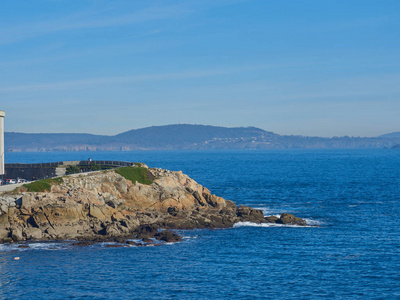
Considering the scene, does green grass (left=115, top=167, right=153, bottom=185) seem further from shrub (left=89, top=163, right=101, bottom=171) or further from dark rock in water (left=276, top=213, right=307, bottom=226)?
dark rock in water (left=276, top=213, right=307, bottom=226)

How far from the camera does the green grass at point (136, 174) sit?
3253 inches

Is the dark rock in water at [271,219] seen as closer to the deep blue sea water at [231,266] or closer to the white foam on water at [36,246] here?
the deep blue sea water at [231,266]

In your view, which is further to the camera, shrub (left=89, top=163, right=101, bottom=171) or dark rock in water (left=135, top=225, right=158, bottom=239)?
shrub (left=89, top=163, right=101, bottom=171)

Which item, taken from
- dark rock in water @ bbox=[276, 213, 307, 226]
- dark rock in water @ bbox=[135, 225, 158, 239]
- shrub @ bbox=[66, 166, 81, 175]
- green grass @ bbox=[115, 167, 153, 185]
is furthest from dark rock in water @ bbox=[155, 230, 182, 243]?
shrub @ bbox=[66, 166, 81, 175]

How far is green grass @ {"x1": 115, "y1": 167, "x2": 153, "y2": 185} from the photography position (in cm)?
8262

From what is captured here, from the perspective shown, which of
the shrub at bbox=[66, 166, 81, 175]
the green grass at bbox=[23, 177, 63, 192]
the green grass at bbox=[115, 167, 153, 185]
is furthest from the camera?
the shrub at bbox=[66, 166, 81, 175]

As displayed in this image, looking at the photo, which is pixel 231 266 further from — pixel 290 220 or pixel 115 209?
pixel 290 220

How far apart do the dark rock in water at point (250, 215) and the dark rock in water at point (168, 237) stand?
47.8ft

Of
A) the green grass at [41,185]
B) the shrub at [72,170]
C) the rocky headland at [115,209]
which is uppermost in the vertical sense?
the shrub at [72,170]

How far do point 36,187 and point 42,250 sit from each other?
1450cm

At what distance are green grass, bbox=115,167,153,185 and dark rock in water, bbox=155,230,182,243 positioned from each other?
74.5 feet

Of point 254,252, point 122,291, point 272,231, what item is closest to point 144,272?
point 122,291

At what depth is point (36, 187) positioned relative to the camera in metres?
66.3

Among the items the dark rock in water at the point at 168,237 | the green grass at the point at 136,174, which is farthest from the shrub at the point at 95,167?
the dark rock in water at the point at 168,237
